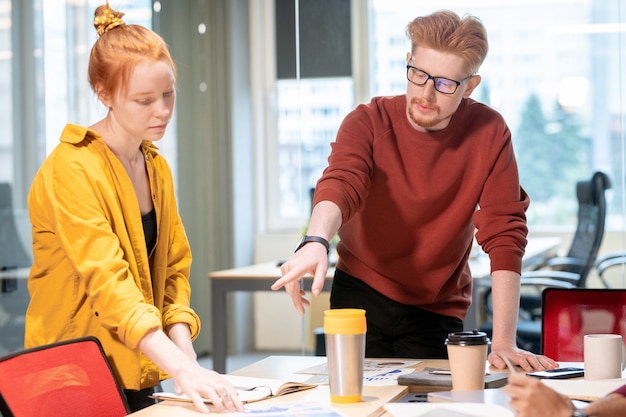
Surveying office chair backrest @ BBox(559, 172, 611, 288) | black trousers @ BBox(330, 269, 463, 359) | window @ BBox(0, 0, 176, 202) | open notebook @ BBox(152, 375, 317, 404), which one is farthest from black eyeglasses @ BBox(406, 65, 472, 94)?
office chair backrest @ BBox(559, 172, 611, 288)

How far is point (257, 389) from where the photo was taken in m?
1.74

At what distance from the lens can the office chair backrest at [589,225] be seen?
4656 millimetres

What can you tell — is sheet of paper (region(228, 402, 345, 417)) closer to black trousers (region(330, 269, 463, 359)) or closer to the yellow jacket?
the yellow jacket

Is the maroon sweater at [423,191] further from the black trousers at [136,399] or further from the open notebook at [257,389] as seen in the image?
the black trousers at [136,399]

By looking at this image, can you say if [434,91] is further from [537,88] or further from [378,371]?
[537,88]

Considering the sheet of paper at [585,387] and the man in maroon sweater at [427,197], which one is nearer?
the sheet of paper at [585,387]

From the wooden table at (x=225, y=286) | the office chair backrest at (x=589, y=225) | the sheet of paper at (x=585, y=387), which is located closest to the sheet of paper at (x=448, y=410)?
the sheet of paper at (x=585, y=387)

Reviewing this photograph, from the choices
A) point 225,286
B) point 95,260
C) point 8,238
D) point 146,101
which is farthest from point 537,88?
point 95,260

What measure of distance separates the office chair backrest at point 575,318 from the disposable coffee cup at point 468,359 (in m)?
0.72

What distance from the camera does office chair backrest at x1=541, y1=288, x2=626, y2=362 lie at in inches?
90.0

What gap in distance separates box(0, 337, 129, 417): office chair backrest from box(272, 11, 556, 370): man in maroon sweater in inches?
24.1

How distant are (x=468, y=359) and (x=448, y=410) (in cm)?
18

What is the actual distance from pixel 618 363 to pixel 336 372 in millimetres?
592

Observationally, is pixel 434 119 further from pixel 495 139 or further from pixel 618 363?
pixel 618 363
